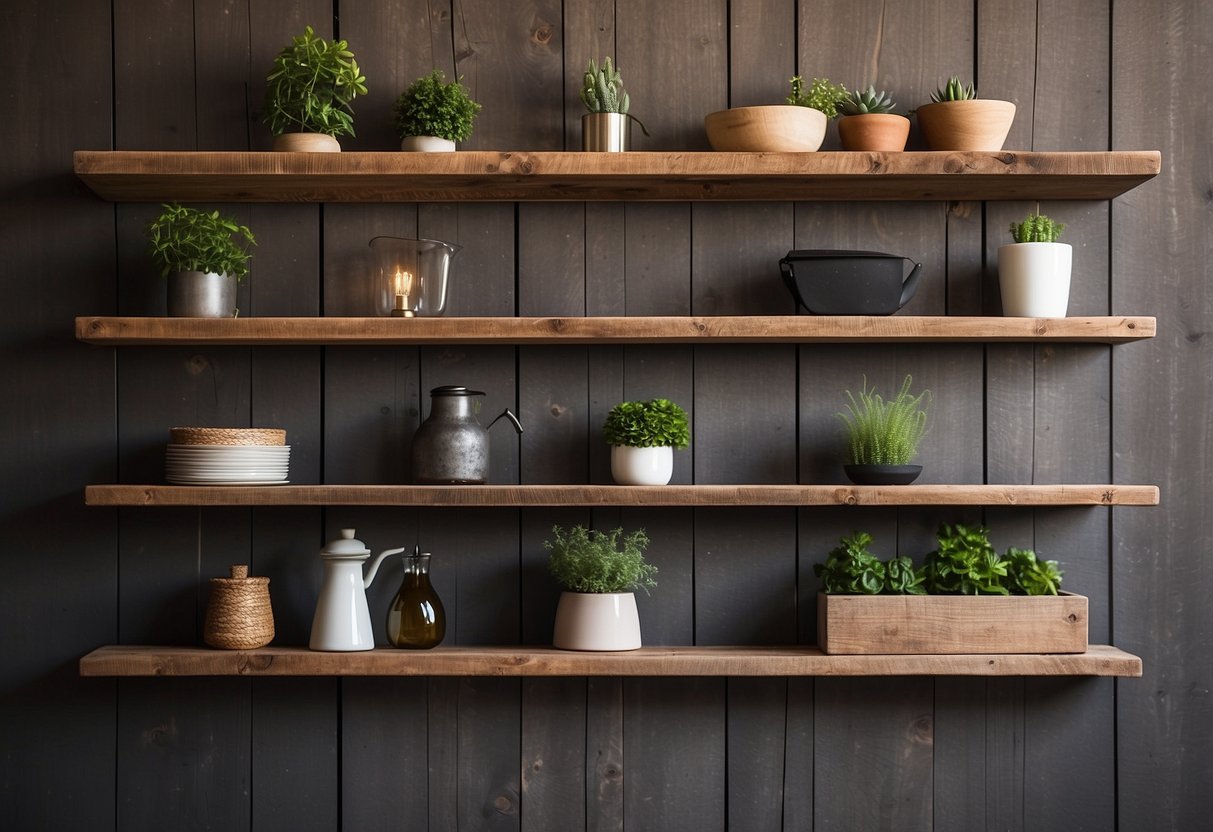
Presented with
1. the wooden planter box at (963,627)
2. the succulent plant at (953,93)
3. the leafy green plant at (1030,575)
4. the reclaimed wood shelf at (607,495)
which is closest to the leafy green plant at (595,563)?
the reclaimed wood shelf at (607,495)

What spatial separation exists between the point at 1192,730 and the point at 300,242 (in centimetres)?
200

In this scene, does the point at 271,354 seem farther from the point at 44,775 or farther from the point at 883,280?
the point at 883,280

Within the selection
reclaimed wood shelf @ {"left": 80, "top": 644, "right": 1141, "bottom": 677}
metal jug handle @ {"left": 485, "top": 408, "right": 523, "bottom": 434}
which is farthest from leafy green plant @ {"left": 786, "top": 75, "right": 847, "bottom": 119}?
reclaimed wood shelf @ {"left": 80, "top": 644, "right": 1141, "bottom": 677}

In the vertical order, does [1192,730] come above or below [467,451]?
below

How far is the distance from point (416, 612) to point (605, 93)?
103 centimetres

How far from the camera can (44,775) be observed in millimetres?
2037

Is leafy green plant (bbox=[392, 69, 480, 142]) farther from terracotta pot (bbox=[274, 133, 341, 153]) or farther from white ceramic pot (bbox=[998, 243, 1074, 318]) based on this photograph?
white ceramic pot (bbox=[998, 243, 1074, 318])

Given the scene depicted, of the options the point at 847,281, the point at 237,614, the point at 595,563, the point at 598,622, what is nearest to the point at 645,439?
the point at 595,563

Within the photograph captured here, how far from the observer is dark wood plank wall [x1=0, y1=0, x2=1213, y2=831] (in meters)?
2.05

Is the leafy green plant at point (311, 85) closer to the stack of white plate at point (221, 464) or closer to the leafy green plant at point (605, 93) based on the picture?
the leafy green plant at point (605, 93)

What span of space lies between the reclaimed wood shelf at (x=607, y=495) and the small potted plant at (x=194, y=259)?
1.11 ft

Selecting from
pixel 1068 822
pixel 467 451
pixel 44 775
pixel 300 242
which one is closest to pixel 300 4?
pixel 300 242

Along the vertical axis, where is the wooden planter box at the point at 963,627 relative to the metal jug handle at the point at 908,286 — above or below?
below

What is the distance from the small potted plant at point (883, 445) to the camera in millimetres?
1935
